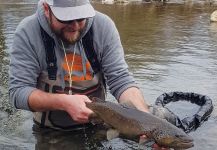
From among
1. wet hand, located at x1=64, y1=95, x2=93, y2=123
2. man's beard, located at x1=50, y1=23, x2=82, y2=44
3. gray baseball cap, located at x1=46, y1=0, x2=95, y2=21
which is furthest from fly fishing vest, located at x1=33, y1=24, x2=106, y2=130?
wet hand, located at x1=64, y1=95, x2=93, y2=123

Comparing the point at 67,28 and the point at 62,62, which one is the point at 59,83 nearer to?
the point at 62,62

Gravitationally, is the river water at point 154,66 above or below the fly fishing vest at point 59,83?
below

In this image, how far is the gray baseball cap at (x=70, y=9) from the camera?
4.88m

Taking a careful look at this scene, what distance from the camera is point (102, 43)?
18.6 ft

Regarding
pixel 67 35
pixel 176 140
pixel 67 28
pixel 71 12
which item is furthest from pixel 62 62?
pixel 176 140

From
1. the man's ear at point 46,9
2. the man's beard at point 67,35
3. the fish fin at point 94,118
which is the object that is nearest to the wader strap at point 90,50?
the man's beard at point 67,35

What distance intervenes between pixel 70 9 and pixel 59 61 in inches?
36.1

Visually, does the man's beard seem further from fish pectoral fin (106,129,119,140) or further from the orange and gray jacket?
fish pectoral fin (106,129,119,140)

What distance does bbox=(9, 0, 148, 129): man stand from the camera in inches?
203

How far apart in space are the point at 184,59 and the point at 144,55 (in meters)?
1.24

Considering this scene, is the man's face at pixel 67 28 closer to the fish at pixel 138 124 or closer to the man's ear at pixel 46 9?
the man's ear at pixel 46 9

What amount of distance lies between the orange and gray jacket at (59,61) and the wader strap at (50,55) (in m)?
0.04

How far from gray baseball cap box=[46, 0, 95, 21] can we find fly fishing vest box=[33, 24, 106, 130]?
0.63 meters

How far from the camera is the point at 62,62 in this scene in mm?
5641
